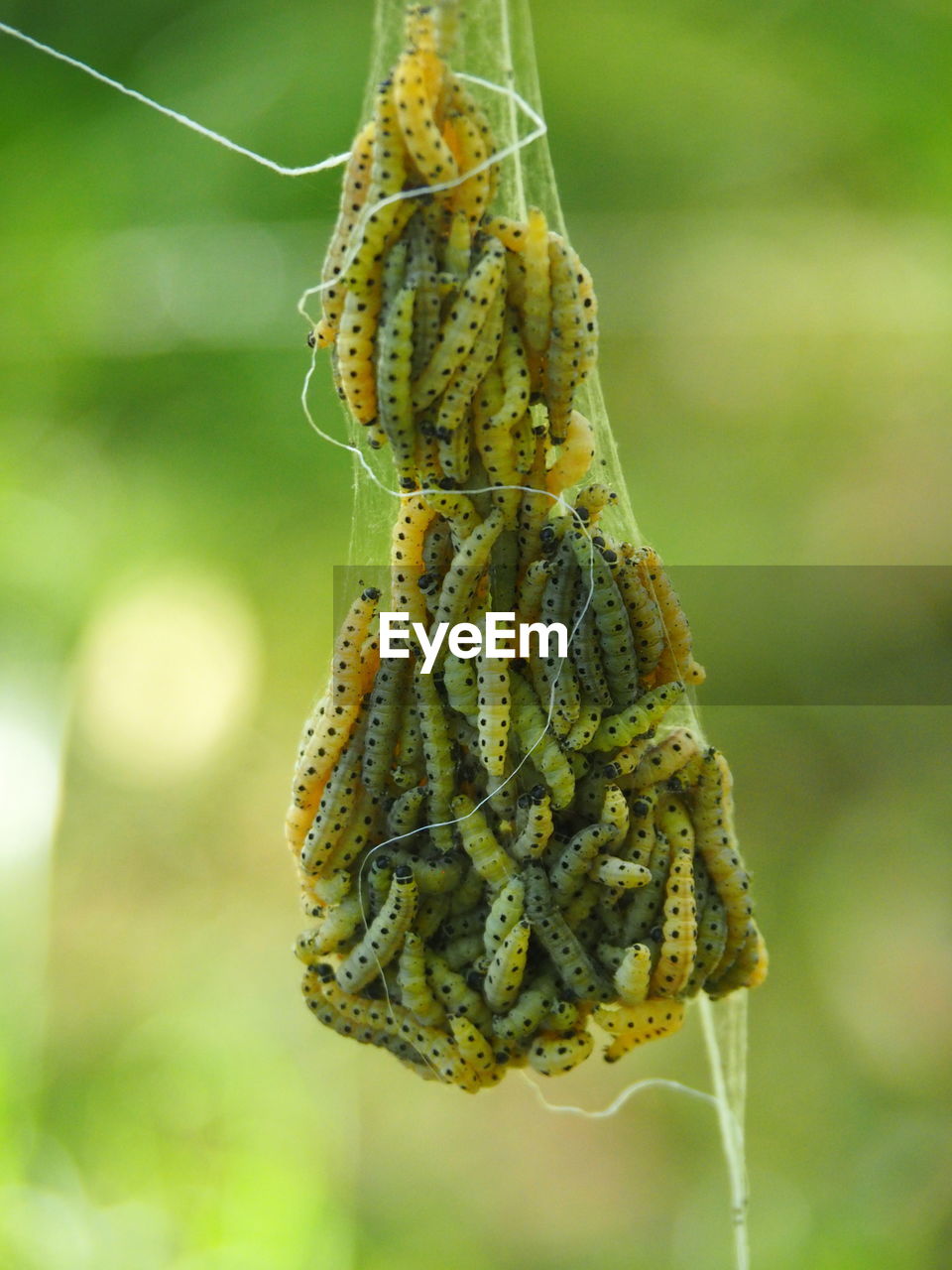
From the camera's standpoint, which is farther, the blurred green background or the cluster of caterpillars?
the blurred green background

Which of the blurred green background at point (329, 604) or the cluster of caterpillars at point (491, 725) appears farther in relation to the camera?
the blurred green background at point (329, 604)

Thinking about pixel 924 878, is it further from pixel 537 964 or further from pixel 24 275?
pixel 24 275

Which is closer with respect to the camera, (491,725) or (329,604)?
(491,725)

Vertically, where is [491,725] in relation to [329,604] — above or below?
below

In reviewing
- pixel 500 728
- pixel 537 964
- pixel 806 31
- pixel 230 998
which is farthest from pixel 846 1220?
pixel 806 31
